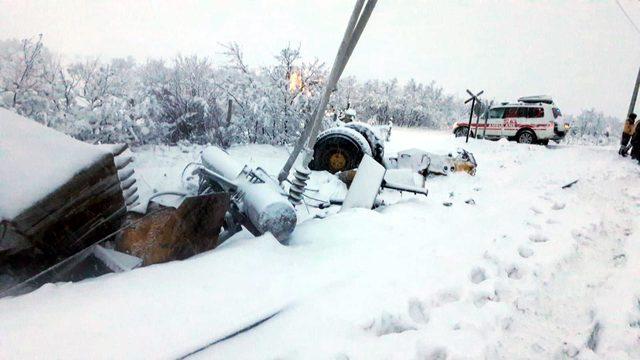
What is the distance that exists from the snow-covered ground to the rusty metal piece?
304 millimetres

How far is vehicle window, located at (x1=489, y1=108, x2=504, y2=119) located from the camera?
17.5 meters

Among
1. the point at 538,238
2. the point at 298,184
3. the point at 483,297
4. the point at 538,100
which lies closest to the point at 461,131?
the point at 538,100

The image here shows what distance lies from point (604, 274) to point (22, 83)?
1062cm

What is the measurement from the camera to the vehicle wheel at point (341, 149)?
24.4 ft

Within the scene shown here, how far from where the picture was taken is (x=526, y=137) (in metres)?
16.7

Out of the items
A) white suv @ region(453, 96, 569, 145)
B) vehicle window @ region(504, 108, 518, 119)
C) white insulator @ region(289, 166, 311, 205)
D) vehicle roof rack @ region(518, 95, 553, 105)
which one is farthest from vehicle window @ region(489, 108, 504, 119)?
white insulator @ region(289, 166, 311, 205)

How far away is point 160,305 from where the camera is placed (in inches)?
93.0

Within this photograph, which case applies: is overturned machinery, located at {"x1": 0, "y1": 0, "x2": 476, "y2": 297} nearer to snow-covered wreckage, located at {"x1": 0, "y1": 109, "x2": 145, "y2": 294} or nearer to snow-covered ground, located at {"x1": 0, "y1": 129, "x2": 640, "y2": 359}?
snow-covered wreckage, located at {"x1": 0, "y1": 109, "x2": 145, "y2": 294}

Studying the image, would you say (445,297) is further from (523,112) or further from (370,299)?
(523,112)

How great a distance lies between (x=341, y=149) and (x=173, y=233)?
15.8 ft

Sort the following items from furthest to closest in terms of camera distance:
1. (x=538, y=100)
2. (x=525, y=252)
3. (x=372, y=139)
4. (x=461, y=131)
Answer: (x=461, y=131) < (x=538, y=100) < (x=372, y=139) < (x=525, y=252)

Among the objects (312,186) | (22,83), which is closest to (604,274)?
(312,186)

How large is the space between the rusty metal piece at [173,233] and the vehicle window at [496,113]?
17.6 m

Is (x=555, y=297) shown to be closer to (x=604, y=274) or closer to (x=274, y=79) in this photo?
(x=604, y=274)
